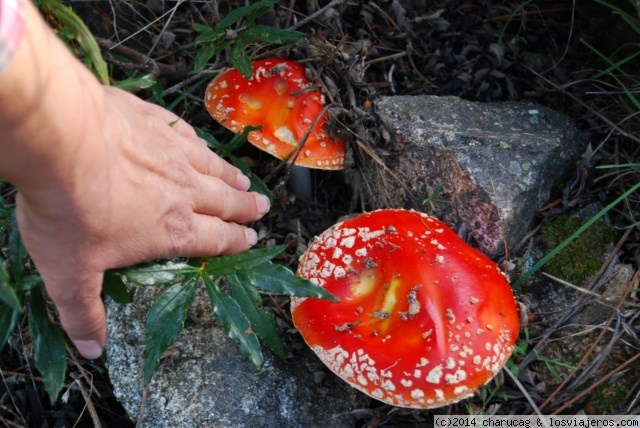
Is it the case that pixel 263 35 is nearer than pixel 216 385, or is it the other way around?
pixel 216 385

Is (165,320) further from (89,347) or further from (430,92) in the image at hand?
(430,92)

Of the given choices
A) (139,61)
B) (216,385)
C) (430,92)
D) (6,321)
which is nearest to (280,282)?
(216,385)

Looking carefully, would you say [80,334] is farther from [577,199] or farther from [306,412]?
[577,199]

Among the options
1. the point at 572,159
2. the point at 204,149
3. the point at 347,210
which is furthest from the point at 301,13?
the point at 572,159

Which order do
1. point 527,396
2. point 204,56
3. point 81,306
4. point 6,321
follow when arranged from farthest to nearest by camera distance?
point 204,56 → point 527,396 → point 6,321 → point 81,306

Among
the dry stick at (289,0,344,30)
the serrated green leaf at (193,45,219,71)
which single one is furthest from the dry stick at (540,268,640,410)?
the serrated green leaf at (193,45,219,71)

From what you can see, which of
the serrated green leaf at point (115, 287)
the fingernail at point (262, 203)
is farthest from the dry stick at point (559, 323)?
the serrated green leaf at point (115, 287)

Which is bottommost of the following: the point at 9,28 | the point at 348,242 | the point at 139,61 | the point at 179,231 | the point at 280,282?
the point at 348,242
